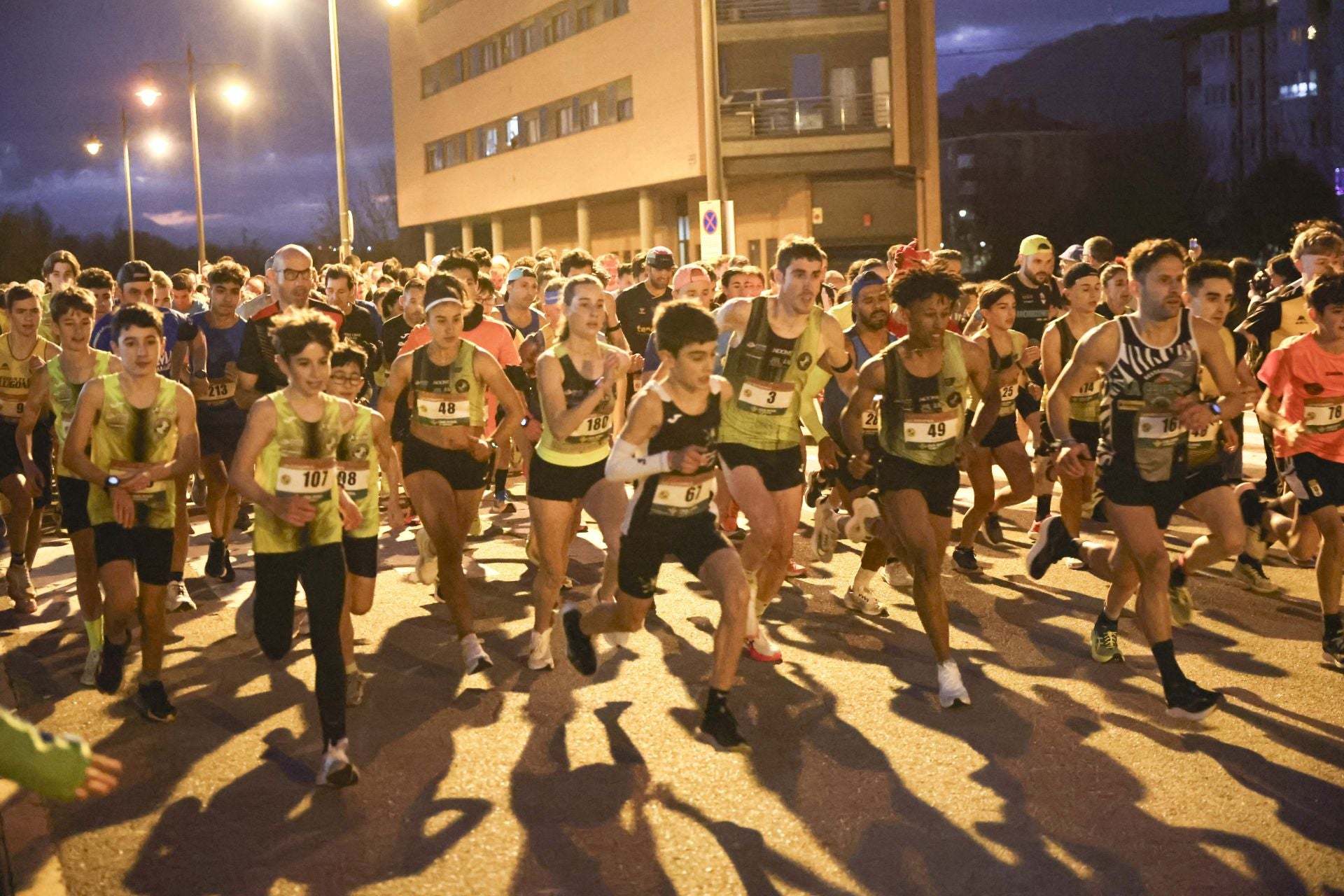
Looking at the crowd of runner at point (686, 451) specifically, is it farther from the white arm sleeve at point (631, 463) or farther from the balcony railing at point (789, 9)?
the balcony railing at point (789, 9)

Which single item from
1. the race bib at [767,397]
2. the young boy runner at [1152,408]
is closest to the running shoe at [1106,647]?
the young boy runner at [1152,408]

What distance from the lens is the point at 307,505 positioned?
5578 millimetres

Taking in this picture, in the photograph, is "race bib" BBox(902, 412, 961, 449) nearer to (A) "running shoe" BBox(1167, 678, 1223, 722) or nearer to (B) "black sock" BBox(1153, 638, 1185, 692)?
(B) "black sock" BBox(1153, 638, 1185, 692)

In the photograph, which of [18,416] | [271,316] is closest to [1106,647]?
[271,316]

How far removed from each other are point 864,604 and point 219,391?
4583mm

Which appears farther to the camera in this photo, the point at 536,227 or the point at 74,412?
the point at 536,227

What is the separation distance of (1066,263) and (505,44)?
38264mm

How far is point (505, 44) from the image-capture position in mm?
49719

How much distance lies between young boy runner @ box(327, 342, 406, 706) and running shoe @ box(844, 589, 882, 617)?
9.29ft

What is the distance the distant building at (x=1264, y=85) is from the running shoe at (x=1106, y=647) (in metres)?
92.1

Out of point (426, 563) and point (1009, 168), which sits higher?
point (1009, 168)

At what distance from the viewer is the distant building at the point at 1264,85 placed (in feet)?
311

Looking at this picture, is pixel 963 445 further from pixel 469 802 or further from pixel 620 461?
pixel 469 802

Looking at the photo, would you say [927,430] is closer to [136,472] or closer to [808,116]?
[136,472]
